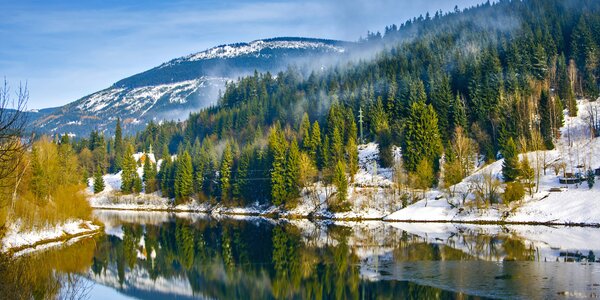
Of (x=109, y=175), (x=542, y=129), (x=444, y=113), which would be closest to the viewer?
(x=542, y=129)

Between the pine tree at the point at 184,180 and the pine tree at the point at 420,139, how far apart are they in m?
48.8

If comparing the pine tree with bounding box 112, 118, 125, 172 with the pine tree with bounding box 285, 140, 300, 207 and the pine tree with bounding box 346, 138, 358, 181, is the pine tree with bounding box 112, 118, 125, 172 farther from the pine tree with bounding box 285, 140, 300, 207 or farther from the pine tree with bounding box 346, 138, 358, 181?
the pine tree with bounding box 346, 138, 358, 181

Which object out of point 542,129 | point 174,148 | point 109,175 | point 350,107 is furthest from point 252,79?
point 542,129

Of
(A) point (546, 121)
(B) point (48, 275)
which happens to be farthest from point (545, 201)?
(B) point (48, 275)

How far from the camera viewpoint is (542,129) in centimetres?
9438

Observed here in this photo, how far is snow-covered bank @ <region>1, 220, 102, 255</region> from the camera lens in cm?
5172

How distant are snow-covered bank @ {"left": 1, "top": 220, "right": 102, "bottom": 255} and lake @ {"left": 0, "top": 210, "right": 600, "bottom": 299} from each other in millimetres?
2837

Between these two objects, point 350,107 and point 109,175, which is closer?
point 350,107

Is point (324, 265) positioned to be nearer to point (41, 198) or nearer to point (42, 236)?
point (42, 236)

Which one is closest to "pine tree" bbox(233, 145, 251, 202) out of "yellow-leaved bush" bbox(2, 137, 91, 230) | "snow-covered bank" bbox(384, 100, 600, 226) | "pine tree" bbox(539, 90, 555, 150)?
"snow-covered bank" bbox(384, 100, 600, 226)

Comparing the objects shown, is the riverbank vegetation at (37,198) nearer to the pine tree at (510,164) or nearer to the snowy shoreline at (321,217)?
the snowy shoreline at (321,217)

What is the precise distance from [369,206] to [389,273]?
50.0m

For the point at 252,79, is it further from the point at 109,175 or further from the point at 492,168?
the point at 492,168

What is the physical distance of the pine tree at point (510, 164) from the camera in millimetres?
79500
